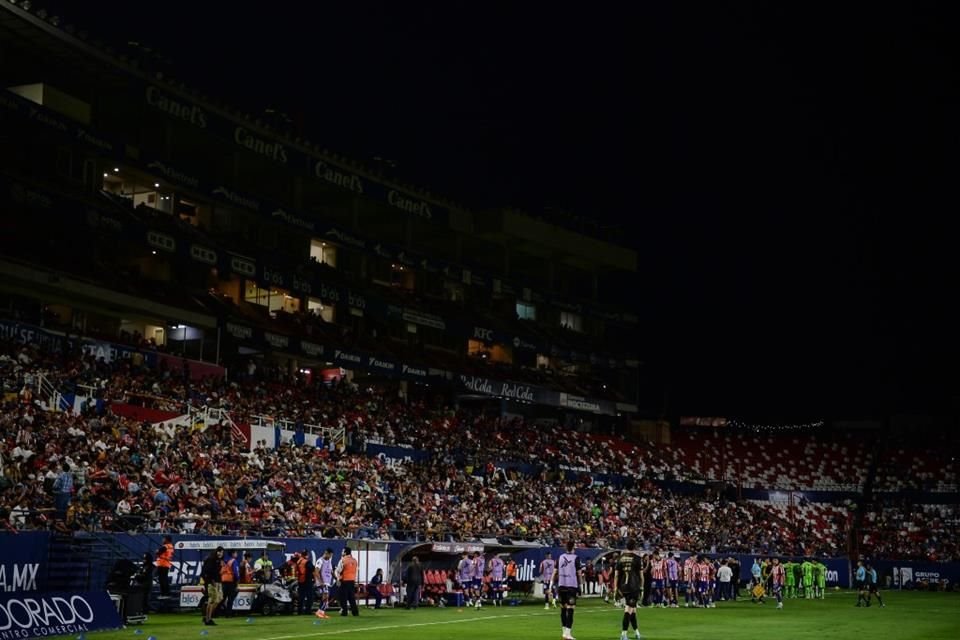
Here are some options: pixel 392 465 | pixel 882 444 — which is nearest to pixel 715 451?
pixel 882 444

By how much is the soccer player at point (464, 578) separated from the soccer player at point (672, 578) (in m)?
8.37

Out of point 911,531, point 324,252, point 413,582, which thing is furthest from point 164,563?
point 911,531

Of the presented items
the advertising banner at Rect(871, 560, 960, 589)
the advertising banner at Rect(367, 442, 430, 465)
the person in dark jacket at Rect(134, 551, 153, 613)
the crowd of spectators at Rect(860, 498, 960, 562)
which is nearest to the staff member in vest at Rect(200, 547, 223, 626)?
the person in dark jacket at Rect(134, 551, 153, 613)

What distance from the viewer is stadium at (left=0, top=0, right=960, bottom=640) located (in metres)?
33.6

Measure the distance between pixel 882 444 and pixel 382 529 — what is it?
2252 inches

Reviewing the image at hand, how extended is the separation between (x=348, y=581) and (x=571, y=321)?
56.3m

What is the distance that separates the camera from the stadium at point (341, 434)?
3359 centimetres

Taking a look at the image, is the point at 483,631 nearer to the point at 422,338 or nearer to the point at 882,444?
the point at 422,338

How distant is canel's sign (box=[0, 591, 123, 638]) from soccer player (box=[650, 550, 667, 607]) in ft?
77.4

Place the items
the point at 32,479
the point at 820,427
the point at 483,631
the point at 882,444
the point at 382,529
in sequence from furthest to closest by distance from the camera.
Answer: the point at 820,427 < the point at 882,444 < the point at 382,529 < the point at 32,479 < the point at 483,631

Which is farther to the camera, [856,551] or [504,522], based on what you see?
[856,551]

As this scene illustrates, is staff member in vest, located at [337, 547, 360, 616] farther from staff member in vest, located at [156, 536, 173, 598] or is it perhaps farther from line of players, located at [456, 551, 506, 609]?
line of players, located at [456, 551, 506, 609]

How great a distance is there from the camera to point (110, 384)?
45.2m

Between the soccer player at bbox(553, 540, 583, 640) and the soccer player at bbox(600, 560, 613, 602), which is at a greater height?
the soccer player at bbox(553, 540, 583, 640)
